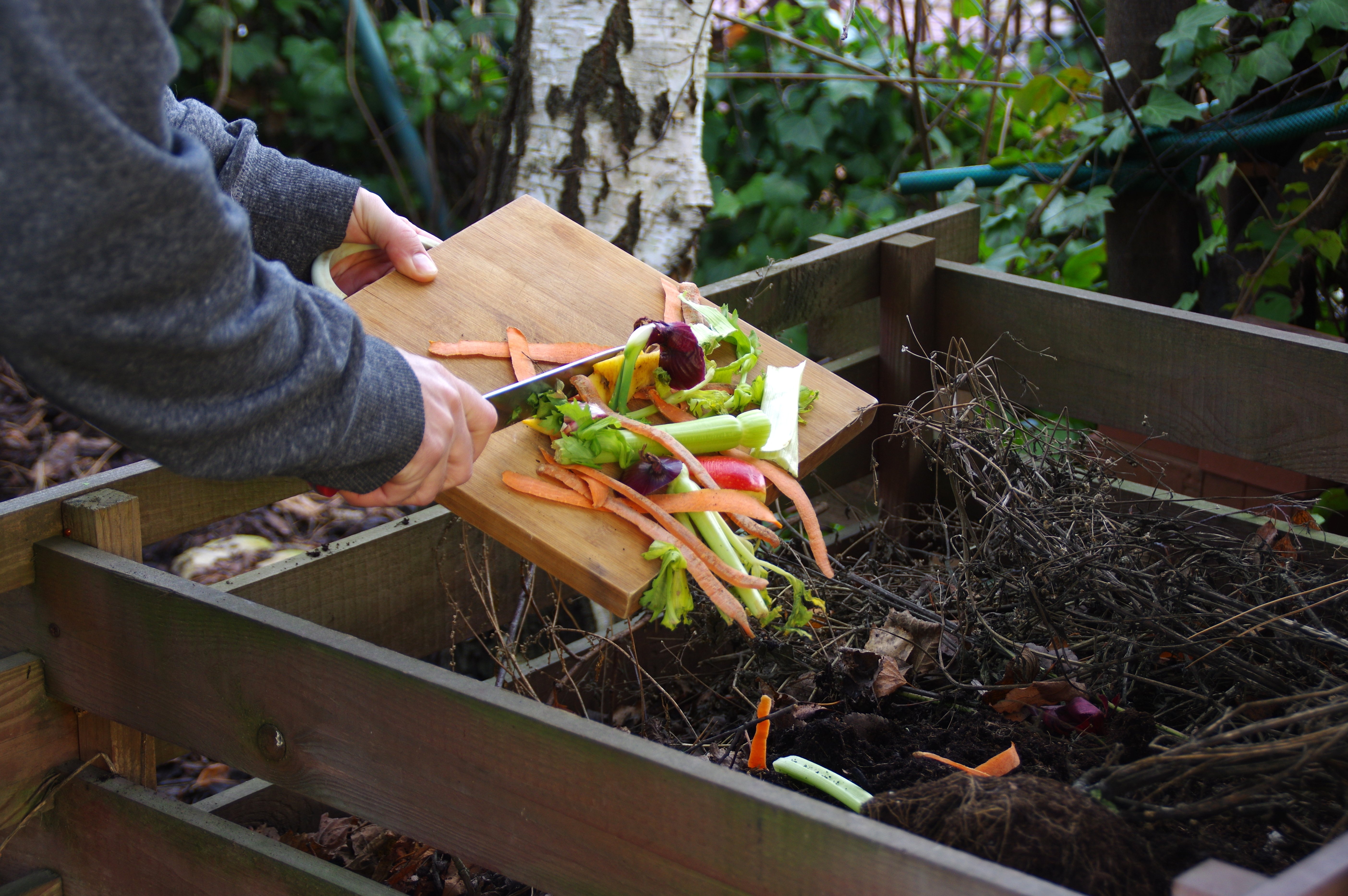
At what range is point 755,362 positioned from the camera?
1993mm

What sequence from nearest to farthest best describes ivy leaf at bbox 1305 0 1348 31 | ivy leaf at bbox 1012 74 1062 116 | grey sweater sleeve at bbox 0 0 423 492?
grey sweater sleeve at bbox 0 0 423 492
ivy leaf at bbox 1305 0 1348 31
ivy leaf at bbox 1012 74 1062 116

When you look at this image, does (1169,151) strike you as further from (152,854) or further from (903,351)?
(152,854)

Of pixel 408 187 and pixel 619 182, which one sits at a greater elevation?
pixel 619 182

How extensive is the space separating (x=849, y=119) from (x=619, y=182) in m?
2.64

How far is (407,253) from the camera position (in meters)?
1.95

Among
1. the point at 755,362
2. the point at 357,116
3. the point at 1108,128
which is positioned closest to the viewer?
the point at 755,362

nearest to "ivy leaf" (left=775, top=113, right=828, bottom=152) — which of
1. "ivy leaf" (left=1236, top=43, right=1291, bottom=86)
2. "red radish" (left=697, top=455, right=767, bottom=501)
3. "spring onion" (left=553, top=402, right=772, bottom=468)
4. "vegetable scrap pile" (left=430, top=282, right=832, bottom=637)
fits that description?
"ivy leaf" (left=1236, top=43, right=1291, bottom=86)

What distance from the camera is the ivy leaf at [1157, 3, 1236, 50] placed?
306 centimetres

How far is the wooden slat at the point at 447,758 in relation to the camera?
3.58 ft

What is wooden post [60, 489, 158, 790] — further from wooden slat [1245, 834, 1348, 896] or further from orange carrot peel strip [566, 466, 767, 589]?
wooden slat [1245, 834, 1348, 896]

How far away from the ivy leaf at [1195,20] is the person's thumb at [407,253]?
2.42 m

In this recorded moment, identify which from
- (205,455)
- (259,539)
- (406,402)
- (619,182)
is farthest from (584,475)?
(259,539)

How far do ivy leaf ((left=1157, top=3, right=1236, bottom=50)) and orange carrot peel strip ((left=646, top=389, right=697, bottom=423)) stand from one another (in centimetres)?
226

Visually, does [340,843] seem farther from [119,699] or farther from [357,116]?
[357,116]
